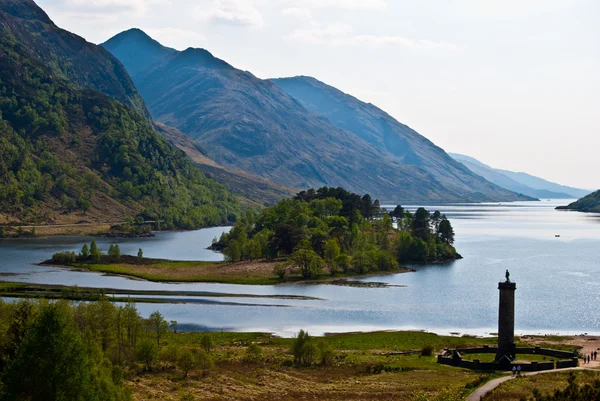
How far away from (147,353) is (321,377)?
18.1 metres

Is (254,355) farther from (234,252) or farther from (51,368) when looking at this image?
(234,252)

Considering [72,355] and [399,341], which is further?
[399,341]

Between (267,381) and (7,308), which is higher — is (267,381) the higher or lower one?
the lower one

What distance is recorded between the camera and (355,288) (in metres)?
154

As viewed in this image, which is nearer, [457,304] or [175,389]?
[175,389]

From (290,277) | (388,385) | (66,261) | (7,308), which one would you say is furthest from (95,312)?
(66,261)

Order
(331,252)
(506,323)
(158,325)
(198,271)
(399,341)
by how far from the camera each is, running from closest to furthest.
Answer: (506,323) < (158,325) < (399,341) < (198,271) < (331,252)

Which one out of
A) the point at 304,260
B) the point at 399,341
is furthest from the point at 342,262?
the point at 399,341

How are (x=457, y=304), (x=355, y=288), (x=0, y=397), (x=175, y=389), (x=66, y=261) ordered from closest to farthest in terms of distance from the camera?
1. (x=0, y=397)
2. (x=175, y=389)
3. (x=457, y=304)
4. (x=355, y=288)
5. (x=66, y=261)

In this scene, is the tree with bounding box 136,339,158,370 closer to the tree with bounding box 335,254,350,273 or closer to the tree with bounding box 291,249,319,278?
the tree with bounding box 291,249,319,278

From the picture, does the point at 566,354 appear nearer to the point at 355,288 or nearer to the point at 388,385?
the point at 388,385

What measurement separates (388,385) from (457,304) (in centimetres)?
6589

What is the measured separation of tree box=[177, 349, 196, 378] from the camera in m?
75.6

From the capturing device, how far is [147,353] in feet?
255
